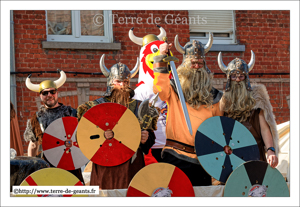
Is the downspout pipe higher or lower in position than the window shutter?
lower

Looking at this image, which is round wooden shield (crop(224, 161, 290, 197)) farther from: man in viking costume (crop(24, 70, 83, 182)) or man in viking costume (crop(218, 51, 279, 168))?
man in viking costume (crop(24, 70, 83, 182))

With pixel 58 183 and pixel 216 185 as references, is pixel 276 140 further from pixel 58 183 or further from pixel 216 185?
pixel 58 183

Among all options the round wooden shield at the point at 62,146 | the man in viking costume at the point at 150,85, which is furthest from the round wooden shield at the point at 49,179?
the man in viking costume at the point at 150,85

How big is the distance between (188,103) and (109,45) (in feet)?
9.34

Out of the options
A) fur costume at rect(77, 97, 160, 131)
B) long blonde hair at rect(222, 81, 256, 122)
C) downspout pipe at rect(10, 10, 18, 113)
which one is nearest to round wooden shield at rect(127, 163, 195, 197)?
fur costume at rect(77, 97, 160, 131)

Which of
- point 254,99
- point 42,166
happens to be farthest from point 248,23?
point 42,166

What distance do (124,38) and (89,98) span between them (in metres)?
0.99

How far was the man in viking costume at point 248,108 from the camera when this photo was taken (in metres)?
4.65

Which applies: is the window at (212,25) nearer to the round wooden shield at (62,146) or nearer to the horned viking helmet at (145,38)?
the horned viking helmet at (145,38)

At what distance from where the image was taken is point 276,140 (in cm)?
471

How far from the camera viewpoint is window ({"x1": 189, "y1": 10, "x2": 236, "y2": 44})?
608 centimetres

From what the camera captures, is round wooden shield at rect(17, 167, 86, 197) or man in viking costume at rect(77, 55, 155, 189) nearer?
round wooden shield at rect(17, 167, 86, 197)

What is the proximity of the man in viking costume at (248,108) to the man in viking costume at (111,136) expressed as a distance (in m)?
0.82

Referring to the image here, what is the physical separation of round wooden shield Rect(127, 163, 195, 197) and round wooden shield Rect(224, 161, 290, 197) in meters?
0.35
